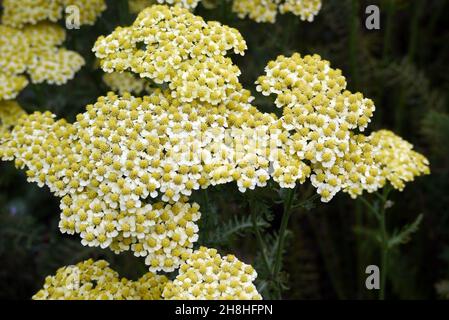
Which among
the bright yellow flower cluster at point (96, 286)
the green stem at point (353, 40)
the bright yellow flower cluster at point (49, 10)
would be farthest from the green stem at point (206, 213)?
the green stem at point (353, 40)

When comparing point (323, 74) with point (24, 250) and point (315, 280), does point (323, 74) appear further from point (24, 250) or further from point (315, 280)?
point (24, 250)

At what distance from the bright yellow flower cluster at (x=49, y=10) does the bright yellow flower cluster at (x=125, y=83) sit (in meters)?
0.20

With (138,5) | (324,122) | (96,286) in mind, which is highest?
(138,5)

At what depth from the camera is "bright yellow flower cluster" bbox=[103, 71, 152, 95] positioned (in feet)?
7.46

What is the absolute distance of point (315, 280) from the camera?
9.14 ft

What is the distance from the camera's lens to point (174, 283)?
63.3 inches

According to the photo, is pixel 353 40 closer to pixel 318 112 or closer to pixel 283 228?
pixel 318 112

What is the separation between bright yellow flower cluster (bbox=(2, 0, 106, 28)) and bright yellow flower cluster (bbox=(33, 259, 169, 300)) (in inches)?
36.7

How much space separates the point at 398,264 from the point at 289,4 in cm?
106

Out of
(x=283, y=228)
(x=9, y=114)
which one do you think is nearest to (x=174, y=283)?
(x=283, y=228)

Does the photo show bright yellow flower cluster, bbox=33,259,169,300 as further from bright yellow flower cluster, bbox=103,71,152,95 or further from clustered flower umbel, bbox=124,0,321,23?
clustered flower umbel, bbox=124,0,321,23

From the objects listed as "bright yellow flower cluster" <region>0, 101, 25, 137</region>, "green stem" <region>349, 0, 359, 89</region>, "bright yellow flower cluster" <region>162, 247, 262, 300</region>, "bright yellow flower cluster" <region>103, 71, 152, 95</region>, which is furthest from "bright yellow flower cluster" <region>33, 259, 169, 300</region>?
"green stem" <region>349, 0, 359, 89</region>

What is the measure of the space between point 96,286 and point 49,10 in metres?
1.03
